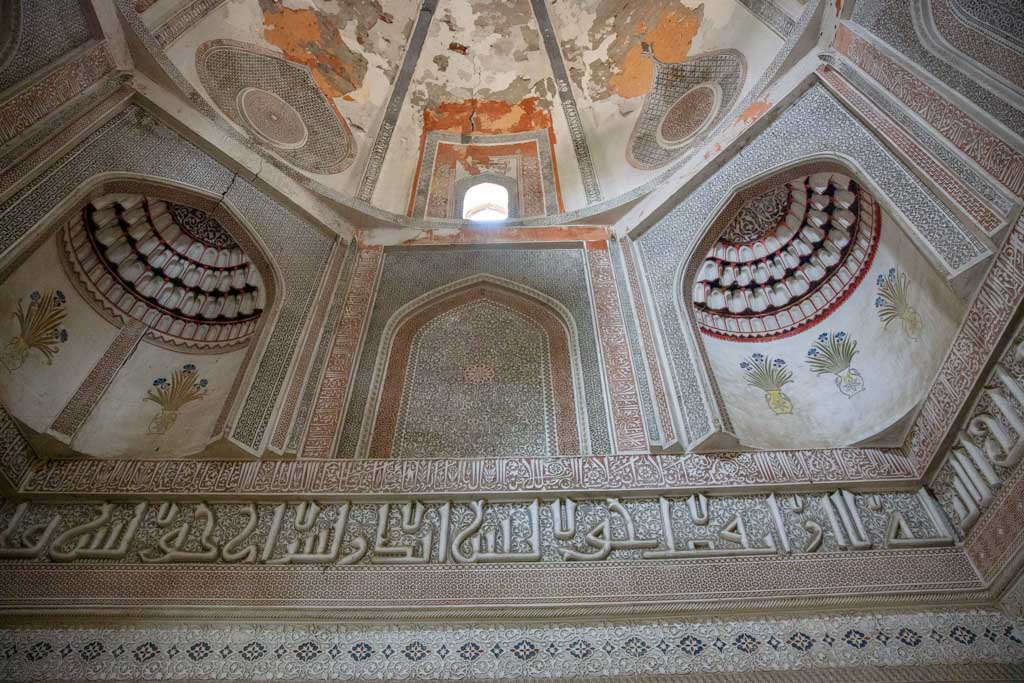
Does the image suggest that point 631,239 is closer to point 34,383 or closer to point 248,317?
point 248,317

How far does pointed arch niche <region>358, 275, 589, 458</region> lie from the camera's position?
4.41 m

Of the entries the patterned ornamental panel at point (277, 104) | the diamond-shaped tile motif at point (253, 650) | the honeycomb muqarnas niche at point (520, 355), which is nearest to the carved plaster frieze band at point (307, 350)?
the honeycomb muqarnas niche at point (520, 355)

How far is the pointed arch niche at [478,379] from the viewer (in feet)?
14.5

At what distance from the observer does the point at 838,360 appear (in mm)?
4730

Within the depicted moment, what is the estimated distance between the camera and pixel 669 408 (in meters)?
4.30

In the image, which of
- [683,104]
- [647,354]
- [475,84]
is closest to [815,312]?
[647,354]

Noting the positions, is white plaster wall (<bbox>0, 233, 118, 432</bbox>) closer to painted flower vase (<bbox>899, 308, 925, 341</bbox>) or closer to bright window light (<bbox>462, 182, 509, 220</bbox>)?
bright window light (<bbox>462, 182, 509, 220</bbox>)

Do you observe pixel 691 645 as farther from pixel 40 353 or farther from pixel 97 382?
pixel 40 353

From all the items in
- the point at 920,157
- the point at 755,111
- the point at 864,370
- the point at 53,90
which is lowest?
the point at 864,370

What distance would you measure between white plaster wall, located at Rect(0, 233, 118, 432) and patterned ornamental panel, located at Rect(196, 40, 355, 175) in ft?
6.41

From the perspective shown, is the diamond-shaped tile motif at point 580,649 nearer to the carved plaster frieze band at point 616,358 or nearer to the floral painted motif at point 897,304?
the carved plaster frieze band at point 616,358

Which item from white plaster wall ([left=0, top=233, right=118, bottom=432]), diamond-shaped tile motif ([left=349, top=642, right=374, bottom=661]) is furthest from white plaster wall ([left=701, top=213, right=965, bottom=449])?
white plaster wall ([left=0, top=233, right=118, bottom=432])

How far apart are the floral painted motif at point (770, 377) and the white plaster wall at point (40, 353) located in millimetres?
4977

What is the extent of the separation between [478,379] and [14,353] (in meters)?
3.13
